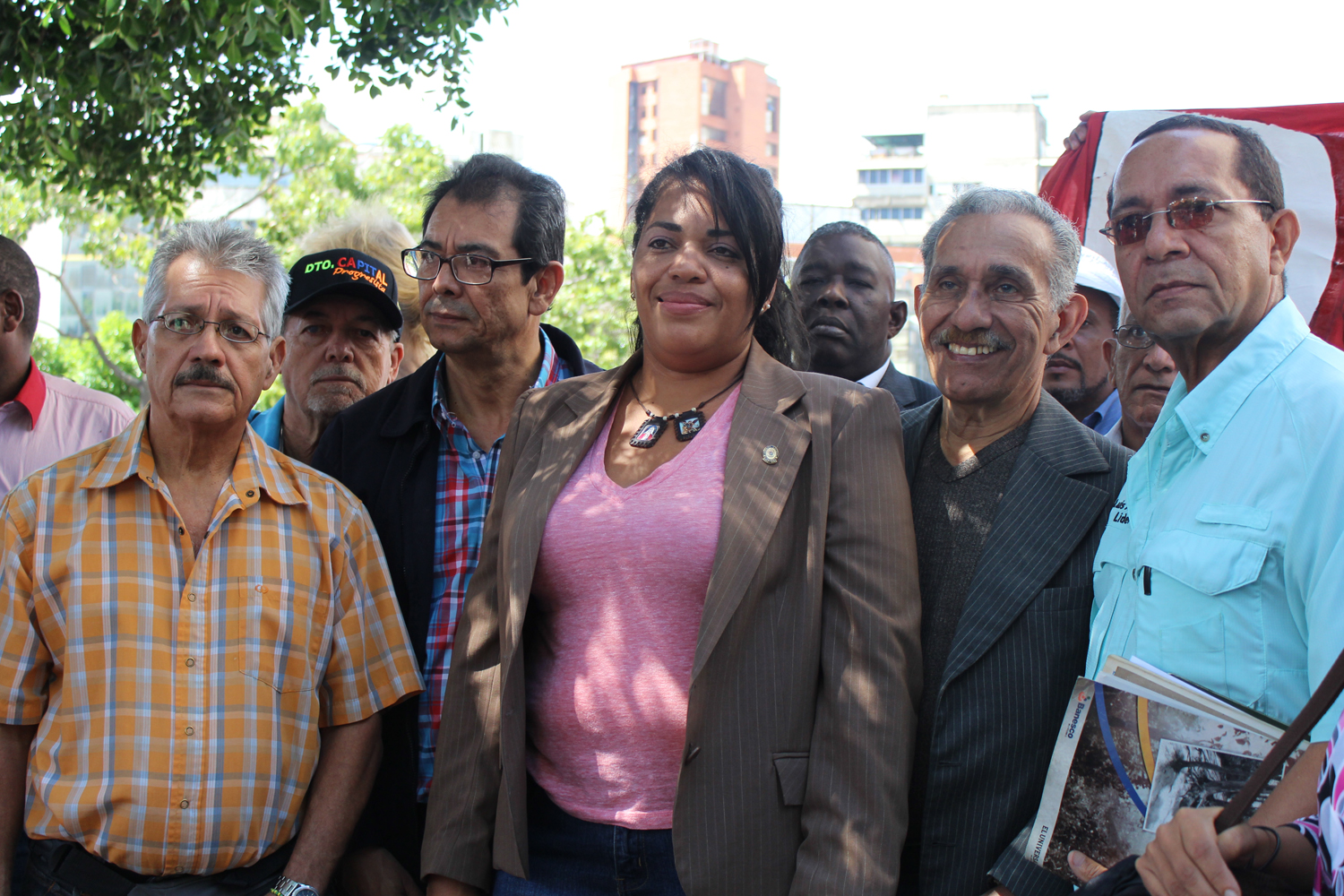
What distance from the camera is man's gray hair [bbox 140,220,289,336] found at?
9.82ft

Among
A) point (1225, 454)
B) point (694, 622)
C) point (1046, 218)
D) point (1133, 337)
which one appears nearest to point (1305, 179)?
point (1133, 337)

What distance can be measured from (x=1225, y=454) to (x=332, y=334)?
321 centimetres

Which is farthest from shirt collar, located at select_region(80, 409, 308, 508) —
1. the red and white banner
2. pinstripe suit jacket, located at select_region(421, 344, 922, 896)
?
the red and white banner

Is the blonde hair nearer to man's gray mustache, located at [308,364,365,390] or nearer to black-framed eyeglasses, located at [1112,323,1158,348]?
man's gray mustache, located at [308,364,365,390]

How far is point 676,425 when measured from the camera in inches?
105

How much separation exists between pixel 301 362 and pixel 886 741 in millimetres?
2861

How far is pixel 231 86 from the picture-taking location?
664 cm

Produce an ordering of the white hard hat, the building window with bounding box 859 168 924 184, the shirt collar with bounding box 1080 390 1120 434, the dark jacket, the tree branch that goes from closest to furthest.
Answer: the dark jacket, the white hard hat, the shirt collar with bounding box 1080 390 1120 434, the tree branch, the building window with bounding box 859 168 924 184

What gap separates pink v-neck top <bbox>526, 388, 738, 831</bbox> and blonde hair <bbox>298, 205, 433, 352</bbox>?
2.95 meters

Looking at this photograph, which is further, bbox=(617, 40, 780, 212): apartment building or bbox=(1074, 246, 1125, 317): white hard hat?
bbox=(617, 40, 780, 212): apartment building

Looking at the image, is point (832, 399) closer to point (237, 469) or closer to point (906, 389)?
point (237, 469)

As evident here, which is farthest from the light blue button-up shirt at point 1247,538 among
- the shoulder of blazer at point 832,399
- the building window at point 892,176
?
the building window at point 892,176

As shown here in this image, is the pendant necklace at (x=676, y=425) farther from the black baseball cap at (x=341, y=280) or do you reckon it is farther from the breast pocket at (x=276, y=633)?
the black baseball cap at (x=341, y=280)

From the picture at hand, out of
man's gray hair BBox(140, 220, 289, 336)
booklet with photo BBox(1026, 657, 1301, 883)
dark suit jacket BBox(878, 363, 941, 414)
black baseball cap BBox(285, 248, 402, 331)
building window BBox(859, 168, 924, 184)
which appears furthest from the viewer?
building window BBox(859, 168, 924, 184)
